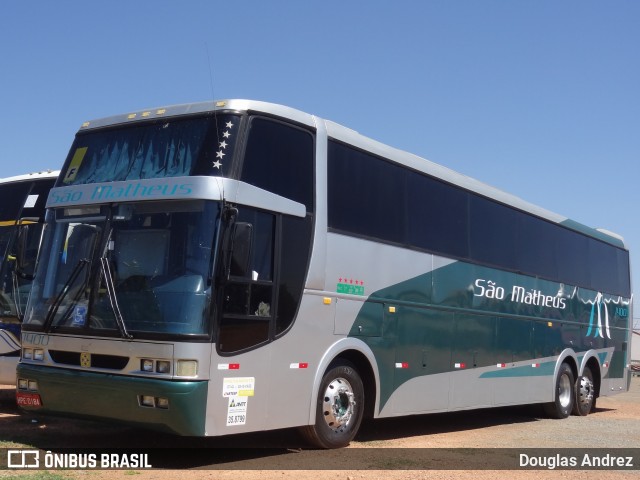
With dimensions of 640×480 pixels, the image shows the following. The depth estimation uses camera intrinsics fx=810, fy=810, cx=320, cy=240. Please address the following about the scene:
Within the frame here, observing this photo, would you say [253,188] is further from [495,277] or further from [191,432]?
[495,277]

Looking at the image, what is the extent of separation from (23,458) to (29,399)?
0.86 metres

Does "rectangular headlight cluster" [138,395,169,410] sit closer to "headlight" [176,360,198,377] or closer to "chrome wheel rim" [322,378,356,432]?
"headlight" [176,360,198,377]

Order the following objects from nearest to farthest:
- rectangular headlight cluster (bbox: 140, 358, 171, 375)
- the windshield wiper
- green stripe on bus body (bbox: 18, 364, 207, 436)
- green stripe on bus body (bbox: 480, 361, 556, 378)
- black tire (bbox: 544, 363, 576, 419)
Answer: green stripe on bus body (bbox: 18, 364, 207, 436) < rectangular headlight cluster (bbox: 140, 358, 171, 375) < the windshield wiper < green stripe on bus body (bbox: 480, 361, 556, 378) < black tire (bbox: 544, 363, 576, 419)

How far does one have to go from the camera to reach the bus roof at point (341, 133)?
29.3ft

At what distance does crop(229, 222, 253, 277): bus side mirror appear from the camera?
8188 millimetres

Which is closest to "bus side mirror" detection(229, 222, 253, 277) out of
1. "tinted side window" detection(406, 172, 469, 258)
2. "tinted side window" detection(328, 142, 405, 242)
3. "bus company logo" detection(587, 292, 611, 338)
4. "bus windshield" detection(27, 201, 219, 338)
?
"bus windshield" detection(27, 201, 219, 338)

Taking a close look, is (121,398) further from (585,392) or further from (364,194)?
(585,392)

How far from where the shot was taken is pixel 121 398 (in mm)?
8102

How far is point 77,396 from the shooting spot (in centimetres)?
848

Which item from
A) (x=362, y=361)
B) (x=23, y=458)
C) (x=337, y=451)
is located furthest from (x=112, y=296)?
(x=362, y=361)

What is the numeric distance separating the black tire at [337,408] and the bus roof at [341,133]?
116 inches

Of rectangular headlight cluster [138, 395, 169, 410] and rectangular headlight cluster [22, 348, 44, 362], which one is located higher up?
rectangular headlight cluster [22, 348, 44, 362]

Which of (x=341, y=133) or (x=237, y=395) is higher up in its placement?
(x=341, y=133)

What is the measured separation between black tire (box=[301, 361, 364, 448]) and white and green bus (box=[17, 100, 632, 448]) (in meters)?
0.02
